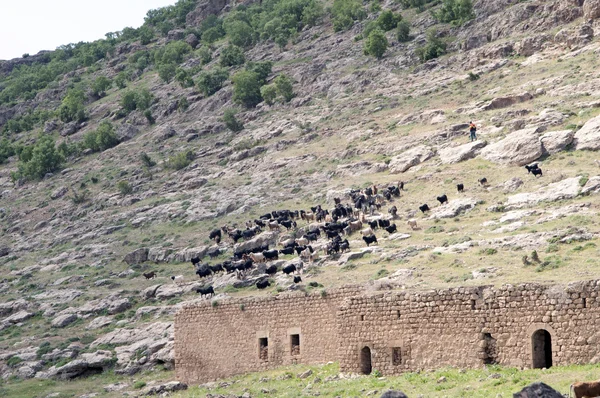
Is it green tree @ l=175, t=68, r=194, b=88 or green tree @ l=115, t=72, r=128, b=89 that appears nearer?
green tree @ l=175, t=68, r=194, b=88

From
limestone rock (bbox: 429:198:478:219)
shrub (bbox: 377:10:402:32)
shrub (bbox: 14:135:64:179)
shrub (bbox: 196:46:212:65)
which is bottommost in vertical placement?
limestone rock (bbox: 429:198:478:219)

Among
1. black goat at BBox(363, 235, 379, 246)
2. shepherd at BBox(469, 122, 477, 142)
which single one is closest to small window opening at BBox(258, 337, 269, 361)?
black goat at BBox(363, 235, 379, 246)

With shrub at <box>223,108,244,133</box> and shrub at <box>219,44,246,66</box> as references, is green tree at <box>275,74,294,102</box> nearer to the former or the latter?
shrub at <box>223,108,244,133</box>

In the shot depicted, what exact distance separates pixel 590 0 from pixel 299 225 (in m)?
29.9

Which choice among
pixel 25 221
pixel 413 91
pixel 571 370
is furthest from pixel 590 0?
pixel 571 370

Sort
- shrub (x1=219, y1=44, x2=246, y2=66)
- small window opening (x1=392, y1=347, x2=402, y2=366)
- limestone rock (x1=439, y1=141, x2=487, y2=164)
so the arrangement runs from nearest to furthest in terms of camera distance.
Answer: small window opening (x1=392, y1=347, x2=402, y2=366), limestone rock (x1=439, y1=141, x2=487, y2=164), shrub (x1=219, y1=44, x2=246, y2=66)

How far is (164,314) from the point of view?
50344 mm

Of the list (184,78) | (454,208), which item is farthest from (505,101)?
(184,78)

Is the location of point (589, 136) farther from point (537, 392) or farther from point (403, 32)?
point (403, 32)

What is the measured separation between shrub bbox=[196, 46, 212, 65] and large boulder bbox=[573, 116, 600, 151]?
70.2m

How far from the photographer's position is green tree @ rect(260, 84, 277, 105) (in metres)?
93.4

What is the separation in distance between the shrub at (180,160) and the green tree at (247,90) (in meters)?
11.9

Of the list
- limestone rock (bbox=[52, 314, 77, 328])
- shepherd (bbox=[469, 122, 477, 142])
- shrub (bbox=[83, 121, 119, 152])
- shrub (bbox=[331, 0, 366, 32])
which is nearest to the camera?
limestone rock (bbox=[52, 314, 77, 328])

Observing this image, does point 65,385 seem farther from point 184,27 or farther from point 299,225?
point 184,27
